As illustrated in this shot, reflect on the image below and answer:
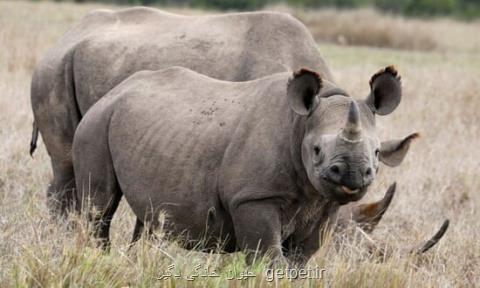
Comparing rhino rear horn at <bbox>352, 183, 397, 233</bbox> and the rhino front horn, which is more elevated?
the rhino front horn

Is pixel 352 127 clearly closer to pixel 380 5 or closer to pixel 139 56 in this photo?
pixel 139 56

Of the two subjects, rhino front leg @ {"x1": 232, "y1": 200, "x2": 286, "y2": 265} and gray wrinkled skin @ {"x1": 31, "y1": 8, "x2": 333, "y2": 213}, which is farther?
gray wrinkled skin @ {"x1": 31, "y1": 8, "x2": 333, "y2": 213}

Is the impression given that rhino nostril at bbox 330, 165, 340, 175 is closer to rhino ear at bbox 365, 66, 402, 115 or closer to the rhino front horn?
the rhino front horn

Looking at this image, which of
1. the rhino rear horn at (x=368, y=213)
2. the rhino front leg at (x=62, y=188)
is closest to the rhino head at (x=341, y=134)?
the rhino rear horn at (x=368, y=213)

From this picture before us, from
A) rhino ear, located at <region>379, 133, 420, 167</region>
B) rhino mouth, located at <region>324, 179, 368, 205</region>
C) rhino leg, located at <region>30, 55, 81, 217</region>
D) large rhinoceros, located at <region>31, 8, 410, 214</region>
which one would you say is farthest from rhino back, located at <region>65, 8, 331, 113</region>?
rhino mouth, located at <region>324, 179, 368, 205</region>

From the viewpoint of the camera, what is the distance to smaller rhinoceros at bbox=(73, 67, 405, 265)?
5.42 m

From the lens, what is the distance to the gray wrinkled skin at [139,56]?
26.2 ft

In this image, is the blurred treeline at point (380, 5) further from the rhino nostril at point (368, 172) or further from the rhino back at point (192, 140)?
the rhino nostril at point (368, 172)

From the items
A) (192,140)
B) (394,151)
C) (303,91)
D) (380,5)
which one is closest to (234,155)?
(192,140)

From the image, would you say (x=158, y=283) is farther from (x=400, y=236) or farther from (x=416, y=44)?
(x=416, y=44)

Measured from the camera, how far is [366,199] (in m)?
8.55

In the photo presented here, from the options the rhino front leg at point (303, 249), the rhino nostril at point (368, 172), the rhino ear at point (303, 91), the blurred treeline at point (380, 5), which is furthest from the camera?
the blurred treeline at point (380, 5)

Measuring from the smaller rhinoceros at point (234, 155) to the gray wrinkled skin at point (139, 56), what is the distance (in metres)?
1.18

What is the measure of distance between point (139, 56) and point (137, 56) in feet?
0.08
